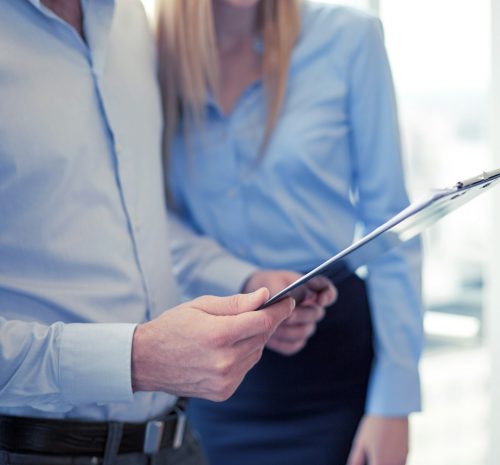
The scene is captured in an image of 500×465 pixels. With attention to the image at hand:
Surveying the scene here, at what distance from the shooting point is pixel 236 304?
926mm

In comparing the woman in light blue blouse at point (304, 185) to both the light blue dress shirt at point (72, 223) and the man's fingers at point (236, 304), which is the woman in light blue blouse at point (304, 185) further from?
the man's fingers at point (236, 304)

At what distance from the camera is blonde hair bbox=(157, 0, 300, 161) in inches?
54.8

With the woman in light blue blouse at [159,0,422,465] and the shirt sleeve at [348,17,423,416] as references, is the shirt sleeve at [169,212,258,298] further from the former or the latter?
the shirt sleeve at [348,17,423,416]

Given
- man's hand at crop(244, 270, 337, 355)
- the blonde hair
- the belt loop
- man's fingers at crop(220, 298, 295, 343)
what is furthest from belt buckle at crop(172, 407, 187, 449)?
the blonde hair

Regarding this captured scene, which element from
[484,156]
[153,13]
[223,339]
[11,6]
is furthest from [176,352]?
[484,156]

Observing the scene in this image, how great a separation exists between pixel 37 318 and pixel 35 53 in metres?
0.37

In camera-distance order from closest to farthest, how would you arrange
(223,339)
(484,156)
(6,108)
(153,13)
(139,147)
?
(223,339)
(6,108)
(139,147)
(153,13)
(484,156)

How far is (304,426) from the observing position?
1456 millimetres

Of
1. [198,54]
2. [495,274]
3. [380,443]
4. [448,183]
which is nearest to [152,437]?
[380,443]

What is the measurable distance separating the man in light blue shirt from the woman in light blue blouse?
0.20 metres

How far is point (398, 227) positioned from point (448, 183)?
6.23 ft

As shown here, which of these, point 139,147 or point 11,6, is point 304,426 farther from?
point 11,6

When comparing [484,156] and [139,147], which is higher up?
[139,147]

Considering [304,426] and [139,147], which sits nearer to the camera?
[139,147]
